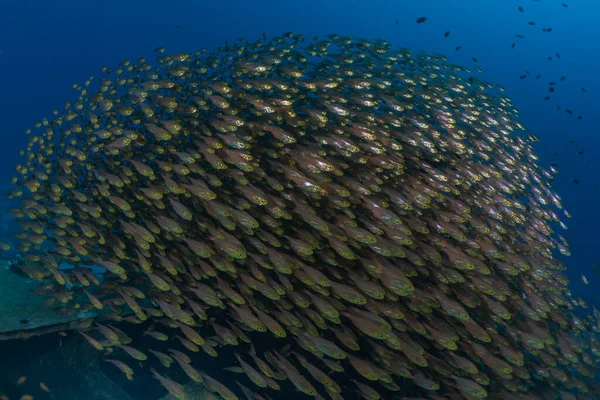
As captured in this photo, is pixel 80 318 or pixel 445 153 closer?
pixel 80 318

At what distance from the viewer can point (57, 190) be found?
6.57 m

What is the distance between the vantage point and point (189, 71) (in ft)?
25.7

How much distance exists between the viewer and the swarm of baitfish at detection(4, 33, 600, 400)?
5.32 m

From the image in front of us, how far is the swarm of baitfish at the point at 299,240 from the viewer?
5.32 meters

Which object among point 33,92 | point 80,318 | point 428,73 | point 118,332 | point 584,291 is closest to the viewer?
point 118,332

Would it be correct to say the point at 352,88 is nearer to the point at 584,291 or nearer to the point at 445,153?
the point at 445,153

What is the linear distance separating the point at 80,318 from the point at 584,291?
124ft

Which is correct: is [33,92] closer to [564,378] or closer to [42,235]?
[42,235]

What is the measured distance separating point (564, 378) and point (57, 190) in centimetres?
877

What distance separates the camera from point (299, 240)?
5.32 metres

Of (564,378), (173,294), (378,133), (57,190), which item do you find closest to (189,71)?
(57,190)

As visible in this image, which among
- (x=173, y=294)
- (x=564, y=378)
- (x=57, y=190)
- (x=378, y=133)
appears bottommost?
(x=564, y=378)

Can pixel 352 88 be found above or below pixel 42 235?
above

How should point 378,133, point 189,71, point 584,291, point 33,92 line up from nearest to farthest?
point 378,133 < point 189,71 < point 584,291 < point 33,92
